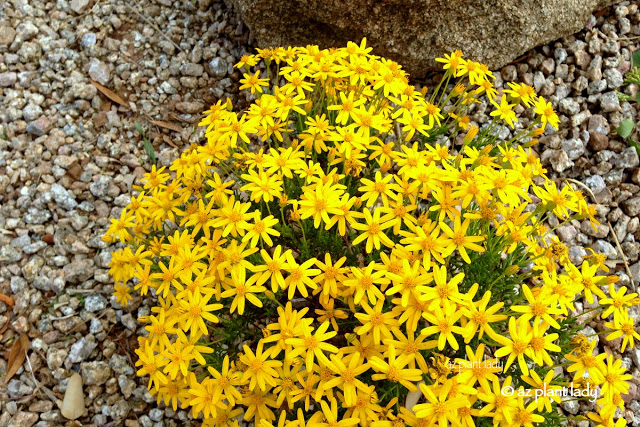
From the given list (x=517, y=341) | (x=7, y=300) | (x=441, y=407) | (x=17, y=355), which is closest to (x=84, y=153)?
(x=7, y=300)

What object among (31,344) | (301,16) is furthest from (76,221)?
(301,16)

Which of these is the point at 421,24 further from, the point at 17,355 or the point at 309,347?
the point at 17,355

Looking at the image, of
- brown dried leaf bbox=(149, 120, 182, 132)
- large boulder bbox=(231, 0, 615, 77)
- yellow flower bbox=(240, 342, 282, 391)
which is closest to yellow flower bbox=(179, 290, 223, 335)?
yellow flower bbox=(240, 342, 282, 391)

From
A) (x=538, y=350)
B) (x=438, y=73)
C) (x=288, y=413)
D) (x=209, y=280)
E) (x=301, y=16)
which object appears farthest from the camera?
(x=438, y=73)

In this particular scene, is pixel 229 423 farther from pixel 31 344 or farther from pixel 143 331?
pixel 31 344

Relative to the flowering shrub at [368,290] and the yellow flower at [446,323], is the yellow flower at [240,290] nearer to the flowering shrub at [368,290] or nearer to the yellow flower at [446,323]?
the flowering shrub at [368,290]

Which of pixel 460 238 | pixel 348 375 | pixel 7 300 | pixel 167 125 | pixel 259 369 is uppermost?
pixel 460 238

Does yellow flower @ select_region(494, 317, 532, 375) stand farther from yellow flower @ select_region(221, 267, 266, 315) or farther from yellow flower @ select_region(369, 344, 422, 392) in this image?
yellow flower @ select_region(221, 267, 266, 315)
